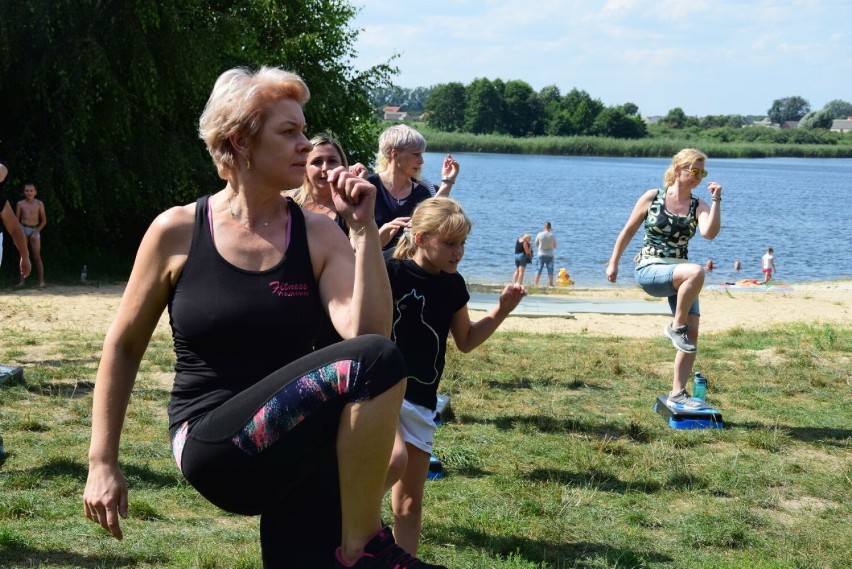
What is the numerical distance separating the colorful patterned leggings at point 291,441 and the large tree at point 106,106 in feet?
51.8

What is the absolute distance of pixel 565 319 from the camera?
15.4 m

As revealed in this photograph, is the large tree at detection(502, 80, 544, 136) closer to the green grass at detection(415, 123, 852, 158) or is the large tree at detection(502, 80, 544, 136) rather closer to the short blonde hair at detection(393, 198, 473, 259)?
the green grass at detection(415, 123, 852, 158)

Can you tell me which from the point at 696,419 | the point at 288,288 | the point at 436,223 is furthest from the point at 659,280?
the point at 288,288

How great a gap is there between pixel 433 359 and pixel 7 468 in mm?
3001

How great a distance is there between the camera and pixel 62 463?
592 centimetres

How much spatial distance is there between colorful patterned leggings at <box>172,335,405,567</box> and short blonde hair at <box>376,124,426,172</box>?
3.42 metres

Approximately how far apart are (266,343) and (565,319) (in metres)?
12.8

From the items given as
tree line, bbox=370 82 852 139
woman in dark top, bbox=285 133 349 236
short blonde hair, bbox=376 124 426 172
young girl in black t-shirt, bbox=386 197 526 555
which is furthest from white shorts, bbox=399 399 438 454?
tree line, bbox=370 82 852 139

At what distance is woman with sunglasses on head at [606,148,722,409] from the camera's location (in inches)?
303

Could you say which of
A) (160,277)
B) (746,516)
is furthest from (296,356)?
(746,516)

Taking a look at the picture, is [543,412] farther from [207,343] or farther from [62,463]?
[207,343]

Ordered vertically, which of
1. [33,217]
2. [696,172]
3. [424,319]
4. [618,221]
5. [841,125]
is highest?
[841,125]

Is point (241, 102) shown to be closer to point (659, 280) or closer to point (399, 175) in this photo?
point (399, 175)

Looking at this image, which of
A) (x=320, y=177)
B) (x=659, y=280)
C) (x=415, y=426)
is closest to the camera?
(x=415, y=426)
